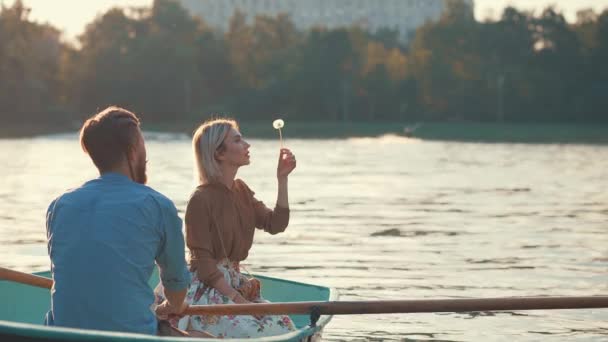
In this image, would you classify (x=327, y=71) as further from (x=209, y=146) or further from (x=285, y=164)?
(x=209, y=146)

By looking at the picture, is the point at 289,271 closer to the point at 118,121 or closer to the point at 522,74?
the point at 118,121

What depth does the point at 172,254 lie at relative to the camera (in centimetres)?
558

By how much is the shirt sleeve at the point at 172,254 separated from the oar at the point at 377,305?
29.4 inches

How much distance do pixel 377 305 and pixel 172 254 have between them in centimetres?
160

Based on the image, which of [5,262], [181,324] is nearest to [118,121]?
[181,324]

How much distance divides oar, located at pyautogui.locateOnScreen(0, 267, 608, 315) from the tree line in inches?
3272

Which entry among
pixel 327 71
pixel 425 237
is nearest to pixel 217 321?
pixel 425 237

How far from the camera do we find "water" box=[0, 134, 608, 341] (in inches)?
398

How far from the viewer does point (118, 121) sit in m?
5.38

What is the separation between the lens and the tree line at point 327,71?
93625mm

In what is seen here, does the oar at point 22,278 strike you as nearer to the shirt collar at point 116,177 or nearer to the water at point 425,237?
the shirt collar at point 116,177

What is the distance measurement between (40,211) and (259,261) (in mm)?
7186

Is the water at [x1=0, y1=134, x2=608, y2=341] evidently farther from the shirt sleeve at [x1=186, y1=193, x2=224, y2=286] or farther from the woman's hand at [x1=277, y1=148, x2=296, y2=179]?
the shirt sleeve at [x1=186, y1=193, x2=224, y2=286]

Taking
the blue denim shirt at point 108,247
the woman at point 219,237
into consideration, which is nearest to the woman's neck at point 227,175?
the woman at point 219,237
